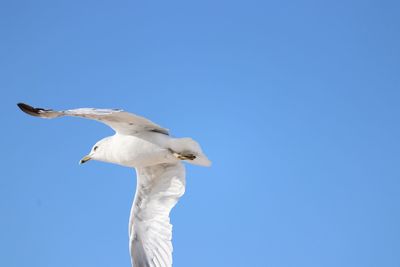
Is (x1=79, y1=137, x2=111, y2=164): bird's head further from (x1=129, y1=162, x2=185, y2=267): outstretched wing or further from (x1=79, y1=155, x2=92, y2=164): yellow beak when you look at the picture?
(x1=129, y1=162, x2=185, y2=267): outstretched wing

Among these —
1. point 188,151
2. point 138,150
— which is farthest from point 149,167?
point 188,151

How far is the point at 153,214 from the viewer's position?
8.16 metres

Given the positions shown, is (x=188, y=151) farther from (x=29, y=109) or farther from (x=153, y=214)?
(x=29, y=109)

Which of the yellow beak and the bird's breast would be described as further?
the yellow beak

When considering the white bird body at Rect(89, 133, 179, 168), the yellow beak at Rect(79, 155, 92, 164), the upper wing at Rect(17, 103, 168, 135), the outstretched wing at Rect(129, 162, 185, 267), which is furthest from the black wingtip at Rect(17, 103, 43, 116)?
the outstretched wing at Rect(129, 162, 185, 267)

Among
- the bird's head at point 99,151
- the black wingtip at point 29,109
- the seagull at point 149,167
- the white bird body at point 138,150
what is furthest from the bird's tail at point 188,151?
the black wingtip at point 29,109

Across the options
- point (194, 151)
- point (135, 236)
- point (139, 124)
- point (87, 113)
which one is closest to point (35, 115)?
point (87, 113)

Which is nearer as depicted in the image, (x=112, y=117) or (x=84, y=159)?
(x=112, y=117)

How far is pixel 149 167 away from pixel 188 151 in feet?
3.23

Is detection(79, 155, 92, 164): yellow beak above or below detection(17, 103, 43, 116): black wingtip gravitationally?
above

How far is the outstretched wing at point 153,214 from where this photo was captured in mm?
7984

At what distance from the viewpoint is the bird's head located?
305 inches

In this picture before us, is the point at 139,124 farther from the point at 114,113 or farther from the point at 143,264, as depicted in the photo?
the point at 143,264

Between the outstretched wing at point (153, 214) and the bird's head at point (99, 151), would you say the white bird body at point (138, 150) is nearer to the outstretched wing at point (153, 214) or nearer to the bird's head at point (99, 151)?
the bird's head at point (99, 151)
